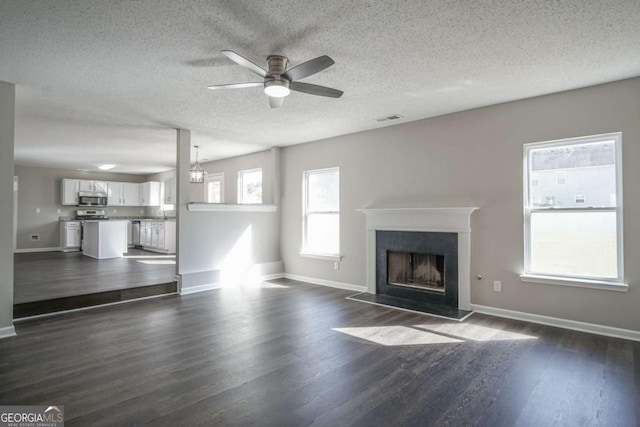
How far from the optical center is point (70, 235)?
9430 mm

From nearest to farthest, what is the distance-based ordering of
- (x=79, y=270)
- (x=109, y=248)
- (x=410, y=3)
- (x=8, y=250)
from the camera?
(x=410, y=3), (x=8, y=250), (x=79, y=270), (x=109, y=248)

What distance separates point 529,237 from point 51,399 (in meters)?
4.69

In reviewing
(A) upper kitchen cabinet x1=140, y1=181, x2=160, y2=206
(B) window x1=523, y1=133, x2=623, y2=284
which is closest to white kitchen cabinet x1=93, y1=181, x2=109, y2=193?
(A) upper kitchen cabinet x1=140, y1=181, x2=160, y2=206

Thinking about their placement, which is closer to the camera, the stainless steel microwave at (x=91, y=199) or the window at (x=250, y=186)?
the window at (x=250, y=186)

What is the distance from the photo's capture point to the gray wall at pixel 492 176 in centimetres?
339

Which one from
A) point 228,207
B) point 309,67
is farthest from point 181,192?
point 309,67

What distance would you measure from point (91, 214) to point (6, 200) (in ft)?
25.2

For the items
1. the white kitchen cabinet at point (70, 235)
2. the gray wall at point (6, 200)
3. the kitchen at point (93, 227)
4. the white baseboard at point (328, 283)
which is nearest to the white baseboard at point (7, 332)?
the gray wall at point (6, 200)

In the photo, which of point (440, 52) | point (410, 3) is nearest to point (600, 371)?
point (440, 52)

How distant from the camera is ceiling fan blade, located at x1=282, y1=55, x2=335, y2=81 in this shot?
246 centimetres

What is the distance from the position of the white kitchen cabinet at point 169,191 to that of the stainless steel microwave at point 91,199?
1862 millimetres

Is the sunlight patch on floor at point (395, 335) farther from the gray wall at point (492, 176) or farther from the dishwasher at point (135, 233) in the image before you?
the dishwasher at point (135, 233)

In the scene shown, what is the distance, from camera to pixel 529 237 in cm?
398

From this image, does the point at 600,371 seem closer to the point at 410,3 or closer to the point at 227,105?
the point at 410,3
